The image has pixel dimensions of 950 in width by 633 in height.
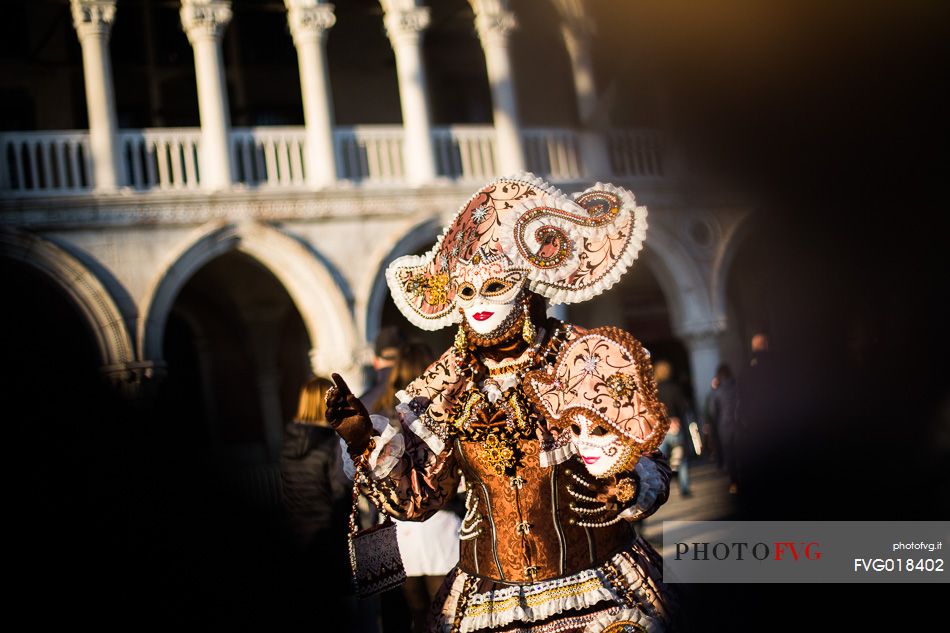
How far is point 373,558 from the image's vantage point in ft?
9.50

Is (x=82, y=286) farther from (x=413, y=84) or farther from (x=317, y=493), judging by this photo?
(x=317, y=493)

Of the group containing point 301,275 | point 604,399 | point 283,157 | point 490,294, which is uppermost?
point 283,157

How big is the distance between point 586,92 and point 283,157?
3813 millimetres

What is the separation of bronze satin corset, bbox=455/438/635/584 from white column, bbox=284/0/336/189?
816 centimetres

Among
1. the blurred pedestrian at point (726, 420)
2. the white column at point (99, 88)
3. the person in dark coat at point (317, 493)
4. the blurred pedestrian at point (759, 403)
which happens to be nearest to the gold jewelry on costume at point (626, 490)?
the person in dark coat at point (317, 493)

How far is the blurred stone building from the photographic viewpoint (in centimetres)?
1004

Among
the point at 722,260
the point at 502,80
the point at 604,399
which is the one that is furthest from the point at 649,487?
the point at 722,260

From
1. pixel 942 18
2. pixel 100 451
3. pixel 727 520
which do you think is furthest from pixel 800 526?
pixel 100 451

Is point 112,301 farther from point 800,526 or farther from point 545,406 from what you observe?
point 545,406

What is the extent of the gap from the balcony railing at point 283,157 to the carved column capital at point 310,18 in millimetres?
999

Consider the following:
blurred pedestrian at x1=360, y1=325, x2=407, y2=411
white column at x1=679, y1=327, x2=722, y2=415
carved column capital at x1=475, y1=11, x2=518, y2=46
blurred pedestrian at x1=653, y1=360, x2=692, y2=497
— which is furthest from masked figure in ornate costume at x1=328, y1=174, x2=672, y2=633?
white column at x1=679, y1=327, x2=722, y2=415

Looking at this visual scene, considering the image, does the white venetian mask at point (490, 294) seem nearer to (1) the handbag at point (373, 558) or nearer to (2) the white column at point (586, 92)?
(1) the handbag at point (373, 558)

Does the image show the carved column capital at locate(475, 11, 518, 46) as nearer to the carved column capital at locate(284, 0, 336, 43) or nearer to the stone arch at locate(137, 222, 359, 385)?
the carved column capital at locate(284, 0, 336, 43)

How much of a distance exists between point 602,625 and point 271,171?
8.66m
